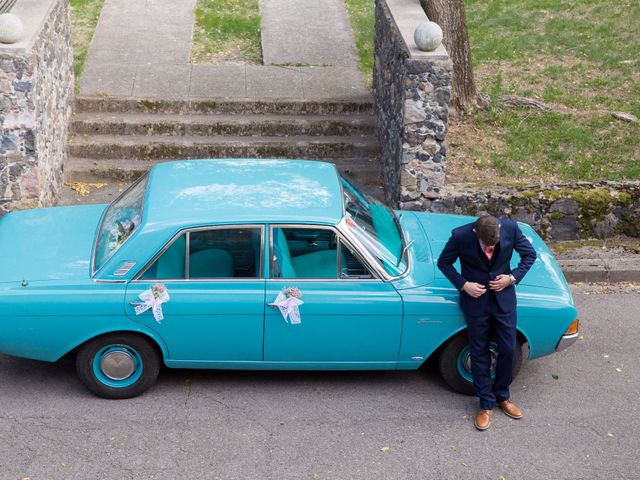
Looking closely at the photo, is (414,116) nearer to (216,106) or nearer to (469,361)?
(216,106)

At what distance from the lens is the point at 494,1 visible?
15.1 meters

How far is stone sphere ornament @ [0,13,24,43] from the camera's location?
9305mm

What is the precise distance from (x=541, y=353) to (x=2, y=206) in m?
5.68

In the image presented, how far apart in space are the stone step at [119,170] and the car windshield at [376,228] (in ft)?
9.91

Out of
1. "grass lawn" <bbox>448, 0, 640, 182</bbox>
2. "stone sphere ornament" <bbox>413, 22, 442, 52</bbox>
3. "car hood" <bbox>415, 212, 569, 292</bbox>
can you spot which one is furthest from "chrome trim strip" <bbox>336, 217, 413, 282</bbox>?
"grass lawn" <bbox>448, 0, 640, 182</bbox>

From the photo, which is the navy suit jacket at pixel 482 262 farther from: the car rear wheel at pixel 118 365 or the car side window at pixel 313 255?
the car rear wheel at pixel 118 365

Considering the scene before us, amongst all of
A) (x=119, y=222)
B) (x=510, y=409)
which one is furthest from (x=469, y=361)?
(x=119, y=222)

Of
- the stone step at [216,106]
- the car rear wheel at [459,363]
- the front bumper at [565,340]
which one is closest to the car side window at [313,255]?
the car rear wheel at [459,363]

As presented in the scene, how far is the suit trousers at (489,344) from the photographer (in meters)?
7.01

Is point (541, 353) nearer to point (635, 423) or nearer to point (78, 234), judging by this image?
point (635, 423)

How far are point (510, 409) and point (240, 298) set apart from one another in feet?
7.36

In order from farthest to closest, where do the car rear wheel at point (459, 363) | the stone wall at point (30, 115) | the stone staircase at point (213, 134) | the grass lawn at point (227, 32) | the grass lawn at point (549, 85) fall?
the grass lawn at point (227, 32)
the stone staircase at point (213, 134)
the grass lawn at point (549, 85)
the stone wall at point (30, 115)
the car rear wheel at point (459, 363)

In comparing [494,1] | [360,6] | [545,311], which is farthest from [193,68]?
[545,311]

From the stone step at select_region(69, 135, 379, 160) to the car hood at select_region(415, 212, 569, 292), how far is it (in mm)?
3156
